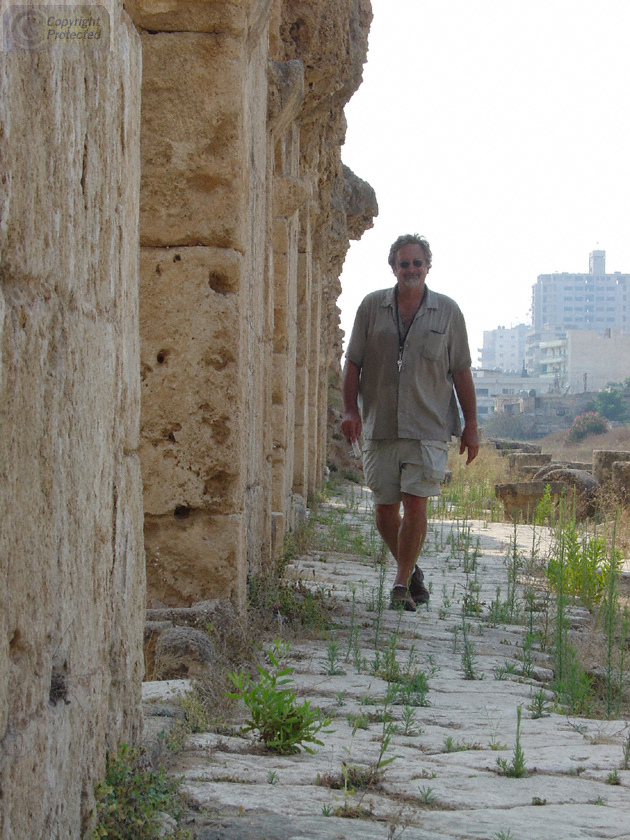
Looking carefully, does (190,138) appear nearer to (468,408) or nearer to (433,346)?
(433,346)

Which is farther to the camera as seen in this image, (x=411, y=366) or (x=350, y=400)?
(x=350, y=400)

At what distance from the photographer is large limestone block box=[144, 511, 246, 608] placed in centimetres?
429

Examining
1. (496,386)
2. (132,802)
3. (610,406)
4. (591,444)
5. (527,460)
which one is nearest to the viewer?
(132,802)

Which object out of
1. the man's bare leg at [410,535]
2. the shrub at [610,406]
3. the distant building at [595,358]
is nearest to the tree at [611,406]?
the shrub at [610,406]

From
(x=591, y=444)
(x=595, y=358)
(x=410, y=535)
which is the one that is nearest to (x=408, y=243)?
(x=410, y=535)

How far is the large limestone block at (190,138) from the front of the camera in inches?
169

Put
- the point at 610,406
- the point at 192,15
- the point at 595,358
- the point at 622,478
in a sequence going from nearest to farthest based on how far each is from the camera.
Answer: the point at 192,15
the point at 622,478
the point at 610,406
the point at 595,358

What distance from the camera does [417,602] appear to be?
5688 millimetres

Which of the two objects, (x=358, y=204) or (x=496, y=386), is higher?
(x=358, y=204)

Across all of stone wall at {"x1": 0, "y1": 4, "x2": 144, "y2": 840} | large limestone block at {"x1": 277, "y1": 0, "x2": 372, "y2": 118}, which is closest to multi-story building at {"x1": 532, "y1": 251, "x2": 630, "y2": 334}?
large limestone block at {"x1": 277, "y1": 0, "x2": 372, "y2": 118}

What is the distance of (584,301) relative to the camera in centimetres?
19425

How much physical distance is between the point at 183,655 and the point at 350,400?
2.69 metres

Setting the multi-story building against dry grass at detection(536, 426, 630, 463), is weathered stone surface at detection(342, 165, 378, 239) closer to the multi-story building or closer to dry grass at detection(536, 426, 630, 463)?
dry grass at detection(536, 426, 630, 463)

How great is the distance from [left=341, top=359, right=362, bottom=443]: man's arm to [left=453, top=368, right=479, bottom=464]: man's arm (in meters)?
0.61
